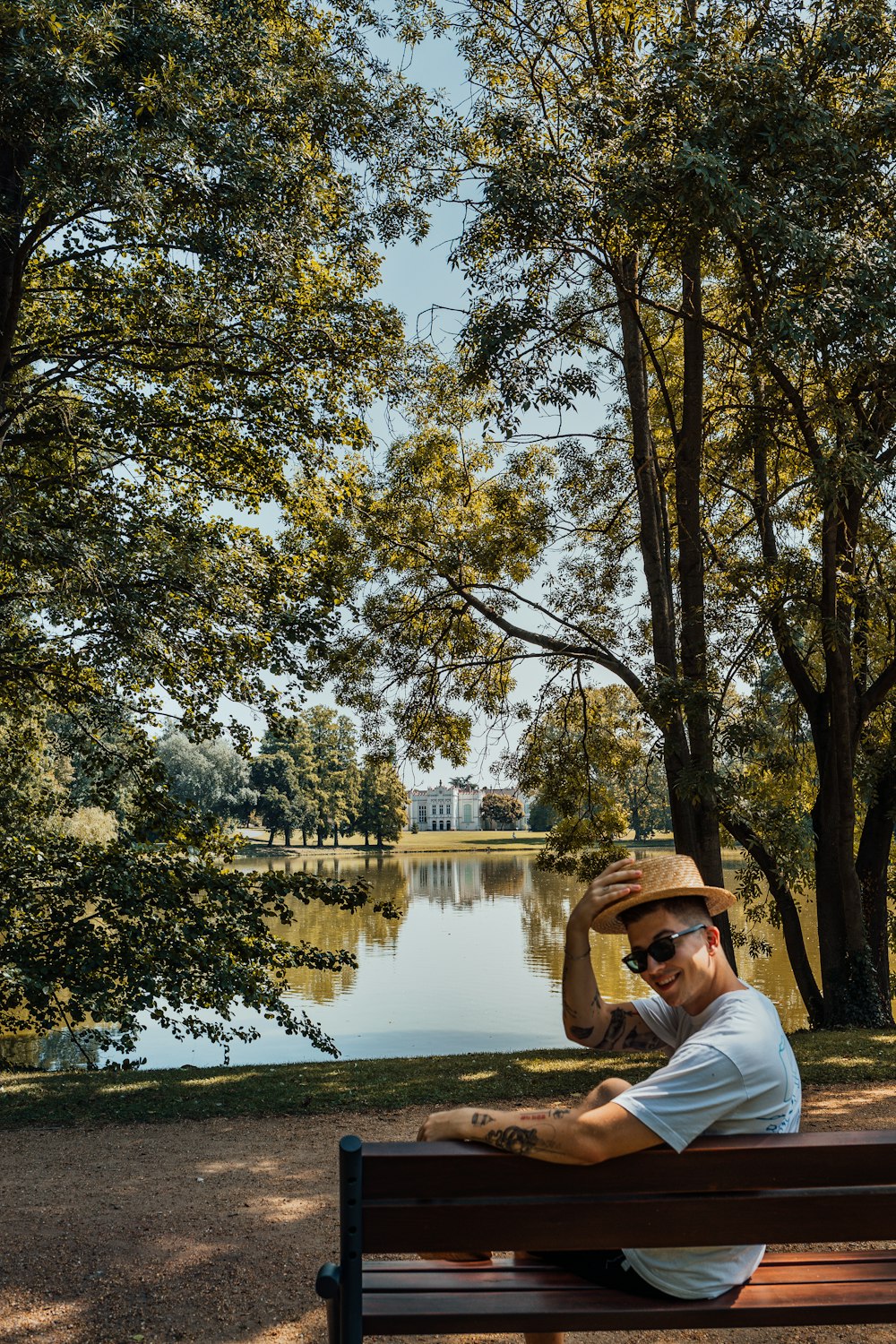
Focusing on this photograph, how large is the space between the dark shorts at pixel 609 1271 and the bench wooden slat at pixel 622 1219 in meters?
0.21

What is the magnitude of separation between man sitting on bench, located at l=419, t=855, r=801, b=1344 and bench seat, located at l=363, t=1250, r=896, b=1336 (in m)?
0.04

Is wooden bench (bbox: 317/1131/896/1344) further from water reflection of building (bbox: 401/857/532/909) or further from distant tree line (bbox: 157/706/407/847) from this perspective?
distant tree line (bbox: 157/706/407/847)

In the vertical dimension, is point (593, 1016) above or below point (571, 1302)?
above

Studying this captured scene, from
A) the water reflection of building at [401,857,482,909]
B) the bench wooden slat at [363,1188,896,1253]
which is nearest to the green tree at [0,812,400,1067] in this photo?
the bench wooden slat at [363,1188,896,1253]

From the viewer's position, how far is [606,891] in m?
2.45

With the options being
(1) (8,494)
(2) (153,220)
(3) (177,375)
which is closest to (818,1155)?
(2) (153,220)

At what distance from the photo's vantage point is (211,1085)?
8.04 m

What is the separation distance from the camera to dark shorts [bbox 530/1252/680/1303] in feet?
7.35

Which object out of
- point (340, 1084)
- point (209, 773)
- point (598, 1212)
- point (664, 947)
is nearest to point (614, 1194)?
point (598, 1212)

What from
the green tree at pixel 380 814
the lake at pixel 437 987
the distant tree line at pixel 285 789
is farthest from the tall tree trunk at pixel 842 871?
the distant tree line at pixel 285 789

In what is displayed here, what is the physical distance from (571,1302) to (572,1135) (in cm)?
47

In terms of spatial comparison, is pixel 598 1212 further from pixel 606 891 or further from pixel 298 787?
pixel 298 787

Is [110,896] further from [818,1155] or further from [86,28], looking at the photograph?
[818,1155]

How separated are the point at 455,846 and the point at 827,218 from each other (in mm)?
69401
